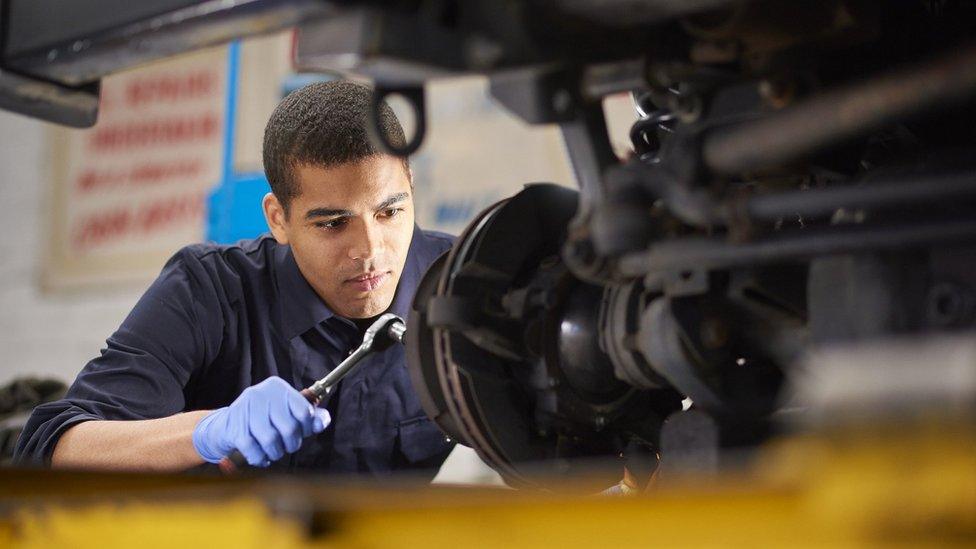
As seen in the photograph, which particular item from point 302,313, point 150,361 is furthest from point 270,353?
point 150,361

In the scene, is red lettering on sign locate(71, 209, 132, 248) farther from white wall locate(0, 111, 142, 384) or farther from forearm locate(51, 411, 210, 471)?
forearm locate(51, 411, 210, 471)

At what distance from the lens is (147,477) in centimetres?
63

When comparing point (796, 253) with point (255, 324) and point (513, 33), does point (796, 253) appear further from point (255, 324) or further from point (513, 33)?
point (255, 324)

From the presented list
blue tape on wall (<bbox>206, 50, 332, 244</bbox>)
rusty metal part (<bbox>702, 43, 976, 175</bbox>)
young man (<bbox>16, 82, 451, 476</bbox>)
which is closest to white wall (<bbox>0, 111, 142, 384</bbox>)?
blue tape on wall (<bbox>206, 50, 332, 244</bbox>)

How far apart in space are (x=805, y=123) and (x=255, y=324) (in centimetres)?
113

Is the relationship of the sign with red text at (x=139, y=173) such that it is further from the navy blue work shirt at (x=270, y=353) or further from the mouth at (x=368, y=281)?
the mouth at (x=368, y=281)

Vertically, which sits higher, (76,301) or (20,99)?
(76,301)

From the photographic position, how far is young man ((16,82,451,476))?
58.4 inches

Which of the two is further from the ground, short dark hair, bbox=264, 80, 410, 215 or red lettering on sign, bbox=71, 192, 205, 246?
red lettering on sign, bbox=71, 192, 205, 246

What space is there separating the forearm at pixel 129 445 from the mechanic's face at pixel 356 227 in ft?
1.09

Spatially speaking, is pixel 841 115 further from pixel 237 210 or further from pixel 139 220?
pixel 139 220

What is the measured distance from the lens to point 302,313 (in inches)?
63.7

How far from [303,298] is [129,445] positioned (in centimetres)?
39

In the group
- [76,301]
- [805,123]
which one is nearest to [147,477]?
[805,123]
